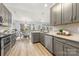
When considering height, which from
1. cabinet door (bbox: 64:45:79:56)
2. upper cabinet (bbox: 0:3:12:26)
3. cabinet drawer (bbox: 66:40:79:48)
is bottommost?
cabinet door (bbox: 64:45:79:56)

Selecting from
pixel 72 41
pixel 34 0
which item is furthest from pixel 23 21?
pixel 72 41

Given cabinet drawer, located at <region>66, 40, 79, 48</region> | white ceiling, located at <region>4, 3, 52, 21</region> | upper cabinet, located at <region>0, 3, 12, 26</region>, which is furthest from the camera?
upper cabinet, located at <region>0, 3, 12, 26</region>

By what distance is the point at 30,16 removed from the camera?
286cm

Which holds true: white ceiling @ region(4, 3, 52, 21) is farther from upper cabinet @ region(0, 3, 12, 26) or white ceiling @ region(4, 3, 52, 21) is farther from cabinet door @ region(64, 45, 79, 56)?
cabinet door @ region(64, 45, 79, 56)

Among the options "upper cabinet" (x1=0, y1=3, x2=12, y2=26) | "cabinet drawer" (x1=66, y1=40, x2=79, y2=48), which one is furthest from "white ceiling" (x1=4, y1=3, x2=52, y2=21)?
"cabinet drawer" (x1=66, y1=40, x2=79, y2=48)

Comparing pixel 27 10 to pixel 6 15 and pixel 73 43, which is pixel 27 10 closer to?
pixel 6 15

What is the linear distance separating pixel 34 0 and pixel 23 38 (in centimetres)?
146

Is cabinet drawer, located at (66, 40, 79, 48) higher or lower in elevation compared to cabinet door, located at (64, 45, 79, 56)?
higher

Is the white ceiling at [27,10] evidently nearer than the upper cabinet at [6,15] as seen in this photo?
Yes

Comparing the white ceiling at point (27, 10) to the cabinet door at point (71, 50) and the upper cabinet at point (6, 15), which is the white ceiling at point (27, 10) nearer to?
the upper cabinet at point (6, 15)

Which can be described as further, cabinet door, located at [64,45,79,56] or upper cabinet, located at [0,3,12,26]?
upper cabinet, located at [0,3,12,26]

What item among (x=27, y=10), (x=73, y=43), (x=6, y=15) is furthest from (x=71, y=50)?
(x=6, y=15)

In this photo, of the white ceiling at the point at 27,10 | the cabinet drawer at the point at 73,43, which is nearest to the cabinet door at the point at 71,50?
the cabinet drawer at the point at 73,43

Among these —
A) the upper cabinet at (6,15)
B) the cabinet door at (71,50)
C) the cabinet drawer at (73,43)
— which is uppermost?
the upper cabinet at (6,15)
